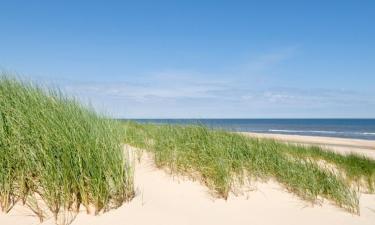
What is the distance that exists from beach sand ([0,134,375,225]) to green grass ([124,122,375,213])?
17 cm

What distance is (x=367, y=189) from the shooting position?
790cm

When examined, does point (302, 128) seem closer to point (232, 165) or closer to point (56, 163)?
point (232, 165)

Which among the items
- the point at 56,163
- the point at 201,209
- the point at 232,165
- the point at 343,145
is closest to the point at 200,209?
the point at 201,209

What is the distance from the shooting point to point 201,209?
4.92 meters

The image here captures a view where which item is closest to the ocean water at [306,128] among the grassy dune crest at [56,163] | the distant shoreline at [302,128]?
the distant shoreline at [302,128]

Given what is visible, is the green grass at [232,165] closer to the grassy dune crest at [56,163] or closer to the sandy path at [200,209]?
the sandy path at [200,209]

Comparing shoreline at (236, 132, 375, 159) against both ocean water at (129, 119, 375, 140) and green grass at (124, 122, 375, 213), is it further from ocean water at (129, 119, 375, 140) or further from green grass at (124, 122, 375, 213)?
green grass at (124, 122, 375, 213)

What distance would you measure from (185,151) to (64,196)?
2535 mm

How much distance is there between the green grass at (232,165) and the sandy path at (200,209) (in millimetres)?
186

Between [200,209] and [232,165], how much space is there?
1489mm

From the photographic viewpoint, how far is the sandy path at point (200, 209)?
14.2ft

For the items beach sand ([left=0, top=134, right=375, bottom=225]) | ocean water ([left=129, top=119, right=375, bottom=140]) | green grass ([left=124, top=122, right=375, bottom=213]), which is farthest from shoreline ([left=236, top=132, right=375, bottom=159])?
beach sand ([left=0, top=134, right=375, bottom=225])

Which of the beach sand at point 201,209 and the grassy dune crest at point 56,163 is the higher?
the grassy dune crest at point 56,163

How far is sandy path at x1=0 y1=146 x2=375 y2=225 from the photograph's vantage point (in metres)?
4.32
